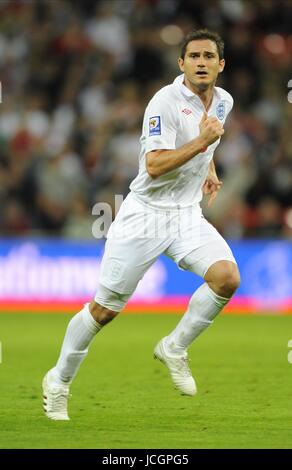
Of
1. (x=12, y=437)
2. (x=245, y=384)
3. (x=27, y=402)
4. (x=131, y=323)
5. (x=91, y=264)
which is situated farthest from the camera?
(x=91, y=264)

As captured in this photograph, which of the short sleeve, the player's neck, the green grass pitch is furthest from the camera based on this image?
the player's neck

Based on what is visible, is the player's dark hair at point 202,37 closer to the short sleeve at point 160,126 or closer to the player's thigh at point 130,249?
the short sleeve at point 160,126

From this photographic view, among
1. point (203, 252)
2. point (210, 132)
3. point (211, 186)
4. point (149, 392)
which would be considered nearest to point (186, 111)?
point (210, 132)

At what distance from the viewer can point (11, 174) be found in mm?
15750

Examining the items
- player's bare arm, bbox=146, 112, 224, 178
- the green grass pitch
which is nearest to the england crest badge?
player's bare arm, bbox=146, 112, 224, 178

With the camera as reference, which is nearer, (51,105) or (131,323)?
(131,323)

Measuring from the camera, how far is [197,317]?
7.07m

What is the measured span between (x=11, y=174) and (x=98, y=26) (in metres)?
3.30

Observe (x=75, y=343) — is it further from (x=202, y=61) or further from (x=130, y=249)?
→ (x=202, y=61)

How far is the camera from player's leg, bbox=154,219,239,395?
270 inches

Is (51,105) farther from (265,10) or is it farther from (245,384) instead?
(245,384)

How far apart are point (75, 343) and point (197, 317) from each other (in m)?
0.85

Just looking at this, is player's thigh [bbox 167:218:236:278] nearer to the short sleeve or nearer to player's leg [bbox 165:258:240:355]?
player's leg [bbox 165:258:240:355]

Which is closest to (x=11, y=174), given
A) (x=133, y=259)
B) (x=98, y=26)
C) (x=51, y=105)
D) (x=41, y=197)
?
(x=41, y=197)
